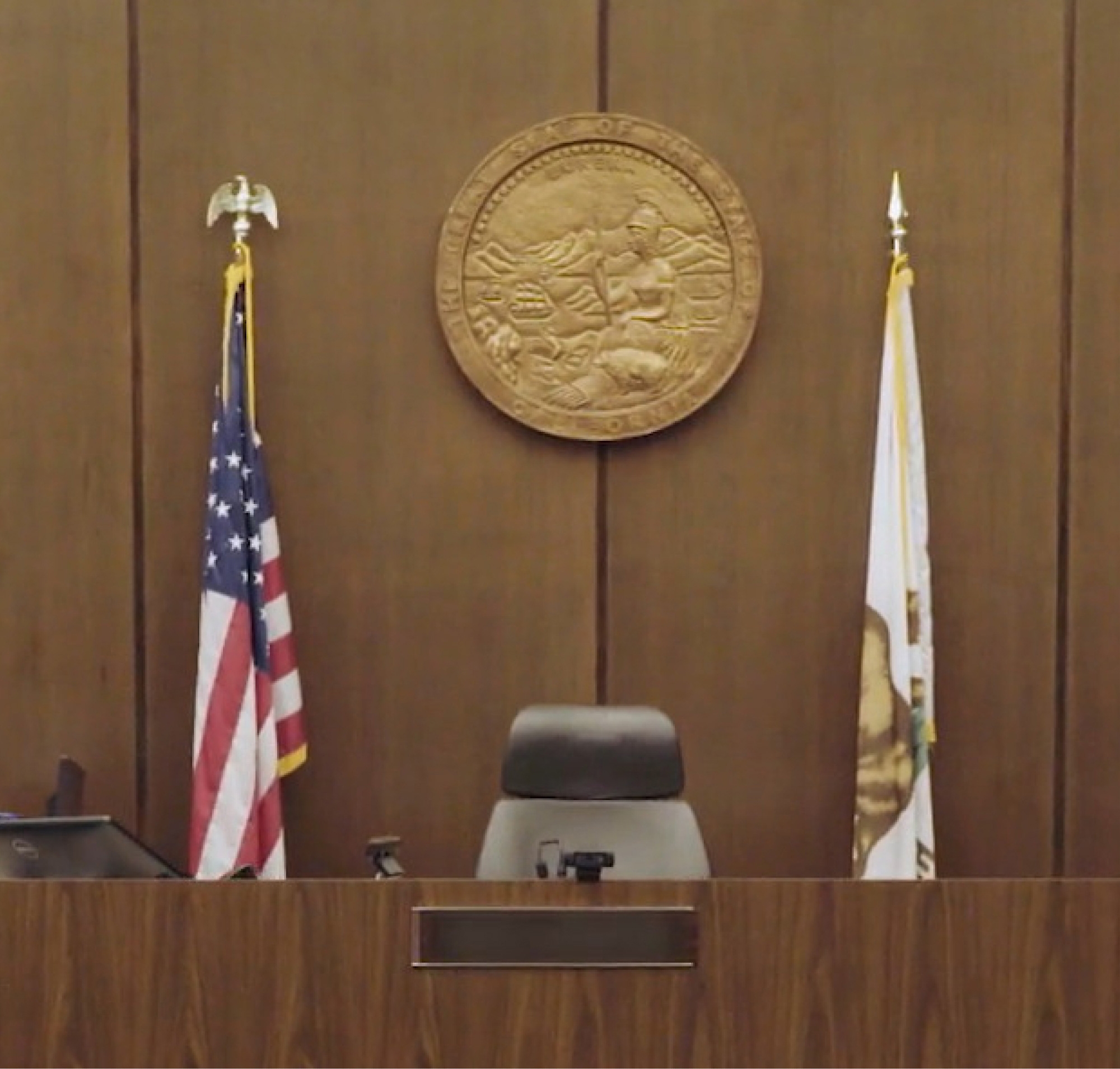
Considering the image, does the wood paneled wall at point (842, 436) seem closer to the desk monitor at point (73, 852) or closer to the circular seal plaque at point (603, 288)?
the circular seal plaque at point (603, 288)

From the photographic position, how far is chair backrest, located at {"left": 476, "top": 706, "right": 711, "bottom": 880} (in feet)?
10.2

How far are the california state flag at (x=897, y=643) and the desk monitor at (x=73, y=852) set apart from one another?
2090mm

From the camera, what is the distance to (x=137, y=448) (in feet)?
13.0

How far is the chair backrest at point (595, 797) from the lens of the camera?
3.10 m

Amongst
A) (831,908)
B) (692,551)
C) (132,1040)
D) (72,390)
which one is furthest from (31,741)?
(831,908)

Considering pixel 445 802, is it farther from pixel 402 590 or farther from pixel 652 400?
pixel 652 400

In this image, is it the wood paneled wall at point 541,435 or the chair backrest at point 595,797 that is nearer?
the chair backrest at point 595,797

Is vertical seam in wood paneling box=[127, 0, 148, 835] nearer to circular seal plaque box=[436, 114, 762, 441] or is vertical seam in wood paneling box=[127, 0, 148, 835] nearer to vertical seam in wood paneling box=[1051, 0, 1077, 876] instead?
circular seal plaque box=[436, 114, 762, 441]

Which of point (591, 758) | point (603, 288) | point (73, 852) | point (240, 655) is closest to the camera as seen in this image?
point (73, 852)

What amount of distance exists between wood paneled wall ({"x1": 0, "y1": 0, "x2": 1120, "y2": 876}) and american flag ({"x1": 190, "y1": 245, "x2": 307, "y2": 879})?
0.12 metres

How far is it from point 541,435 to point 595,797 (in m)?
1.22

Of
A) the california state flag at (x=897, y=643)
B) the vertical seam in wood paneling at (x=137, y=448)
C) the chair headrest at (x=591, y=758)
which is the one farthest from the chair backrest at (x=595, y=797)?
the vertical seam in wood paneling at (x=137, y=448)

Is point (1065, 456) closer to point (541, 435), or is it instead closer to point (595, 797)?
point (541, 435)

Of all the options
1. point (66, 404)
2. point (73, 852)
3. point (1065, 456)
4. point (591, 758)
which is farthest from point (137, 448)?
point (1065, 456)
